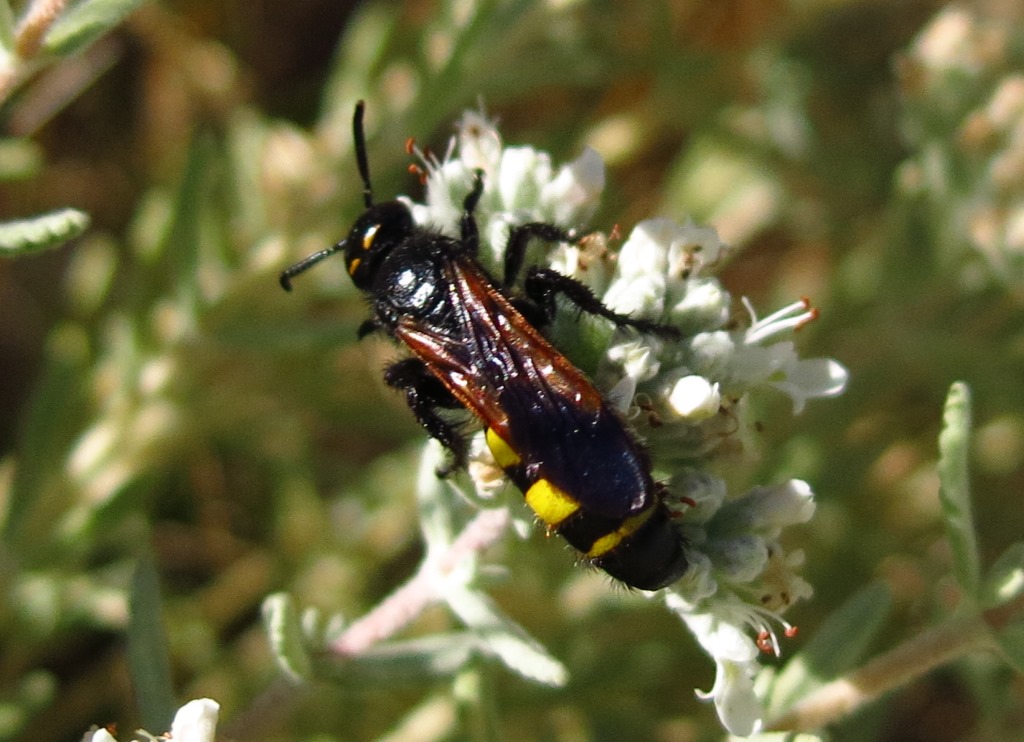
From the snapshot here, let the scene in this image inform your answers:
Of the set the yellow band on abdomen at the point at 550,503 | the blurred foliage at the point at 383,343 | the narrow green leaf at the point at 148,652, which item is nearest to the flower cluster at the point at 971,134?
the blurred foliage at the point at 383,343

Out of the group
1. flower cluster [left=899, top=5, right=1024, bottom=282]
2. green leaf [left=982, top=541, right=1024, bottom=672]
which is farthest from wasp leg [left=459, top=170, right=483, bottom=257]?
flower cluster [left=899, top=5, right=1024, bottom=282]

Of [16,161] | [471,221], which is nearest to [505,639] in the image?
[471,221]

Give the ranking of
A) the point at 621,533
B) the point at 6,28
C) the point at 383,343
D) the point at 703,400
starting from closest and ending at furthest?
the point at 621,533 < the point at 703,400 < the point at 6,28 < the point at 383,343

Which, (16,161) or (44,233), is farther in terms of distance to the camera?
(16,161)

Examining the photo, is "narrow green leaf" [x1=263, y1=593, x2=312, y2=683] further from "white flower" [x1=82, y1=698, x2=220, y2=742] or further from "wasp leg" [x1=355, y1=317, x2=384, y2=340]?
"wasp leg" [x1=355, y1=317, x2=384, y2=340]

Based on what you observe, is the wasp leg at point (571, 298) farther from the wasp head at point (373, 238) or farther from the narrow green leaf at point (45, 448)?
the narrow green leaf at point (45, 448)

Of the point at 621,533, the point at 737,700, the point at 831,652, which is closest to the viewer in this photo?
the point at 621,533

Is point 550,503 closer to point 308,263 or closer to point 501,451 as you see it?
point 501,451
